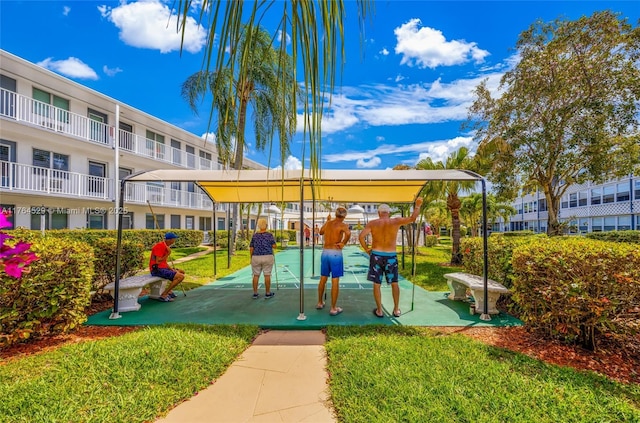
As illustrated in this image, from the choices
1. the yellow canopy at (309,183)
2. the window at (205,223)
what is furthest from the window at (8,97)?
the window at (205,223)

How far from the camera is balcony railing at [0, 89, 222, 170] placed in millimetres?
12109

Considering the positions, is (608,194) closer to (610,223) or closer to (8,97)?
(610,223)

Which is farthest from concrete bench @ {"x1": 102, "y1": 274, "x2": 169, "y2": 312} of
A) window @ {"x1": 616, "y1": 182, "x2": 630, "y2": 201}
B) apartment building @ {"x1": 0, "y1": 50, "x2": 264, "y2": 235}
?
window @ {"x1": 616, "y1": 182, "x2": 630, "y2": 201}

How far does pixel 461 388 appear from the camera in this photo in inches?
112

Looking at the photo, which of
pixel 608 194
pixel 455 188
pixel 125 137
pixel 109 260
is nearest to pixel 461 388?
pixel 109 260

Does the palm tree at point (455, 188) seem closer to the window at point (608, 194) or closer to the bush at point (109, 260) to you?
the bush at point (109, 260)

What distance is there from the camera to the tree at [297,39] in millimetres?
894

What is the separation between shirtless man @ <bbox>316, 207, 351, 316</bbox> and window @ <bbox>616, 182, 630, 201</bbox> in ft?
107

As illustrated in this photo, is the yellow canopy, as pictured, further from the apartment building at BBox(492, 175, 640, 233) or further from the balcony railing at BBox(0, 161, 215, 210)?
the apartment building at BBox(492, 175, 640, 233)

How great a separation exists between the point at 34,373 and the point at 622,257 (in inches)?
269

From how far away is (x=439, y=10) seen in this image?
71.7 inches

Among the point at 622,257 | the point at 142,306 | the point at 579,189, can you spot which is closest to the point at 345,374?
the point at 622,257

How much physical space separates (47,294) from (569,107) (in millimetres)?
13814

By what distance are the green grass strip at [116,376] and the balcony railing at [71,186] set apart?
12452 millimetres
